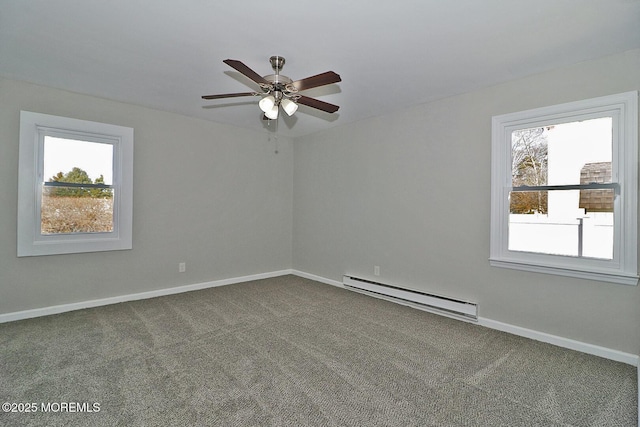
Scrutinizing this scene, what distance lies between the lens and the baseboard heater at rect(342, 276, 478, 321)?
335 cm

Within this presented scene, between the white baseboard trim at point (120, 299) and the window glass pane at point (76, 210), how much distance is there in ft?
2.77

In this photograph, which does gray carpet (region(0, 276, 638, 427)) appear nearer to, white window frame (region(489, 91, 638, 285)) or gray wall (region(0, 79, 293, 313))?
gray wall (region(0, 79, 293, 313))

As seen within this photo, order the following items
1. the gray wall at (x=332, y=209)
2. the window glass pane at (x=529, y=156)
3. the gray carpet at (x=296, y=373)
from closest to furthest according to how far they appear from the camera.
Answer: the gray carpet at (x=296, y=373)
the gray wall at (x=332, y=209)
the window glass pane at (x=529, y=156)

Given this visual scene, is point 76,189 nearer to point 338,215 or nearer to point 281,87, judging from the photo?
point 281,87

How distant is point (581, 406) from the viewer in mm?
1962

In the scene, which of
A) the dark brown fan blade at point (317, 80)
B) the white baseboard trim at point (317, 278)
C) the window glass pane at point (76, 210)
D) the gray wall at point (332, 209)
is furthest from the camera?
the white baseboard trim at point (317, 278)

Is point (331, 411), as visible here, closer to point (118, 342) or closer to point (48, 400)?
point (48, 400)

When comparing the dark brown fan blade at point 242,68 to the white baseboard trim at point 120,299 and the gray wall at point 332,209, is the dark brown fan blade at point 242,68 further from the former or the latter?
the white baseboard trim at point 120,299

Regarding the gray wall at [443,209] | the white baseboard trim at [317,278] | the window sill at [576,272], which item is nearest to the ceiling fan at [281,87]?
the gray wall at [443,209]

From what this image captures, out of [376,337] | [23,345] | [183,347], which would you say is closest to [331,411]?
[376,337]

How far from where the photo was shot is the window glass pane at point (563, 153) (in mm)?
2686

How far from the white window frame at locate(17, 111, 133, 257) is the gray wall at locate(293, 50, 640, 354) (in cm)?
265

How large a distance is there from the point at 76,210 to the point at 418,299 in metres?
Result: 4.19

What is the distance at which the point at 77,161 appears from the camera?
365 centimetres
